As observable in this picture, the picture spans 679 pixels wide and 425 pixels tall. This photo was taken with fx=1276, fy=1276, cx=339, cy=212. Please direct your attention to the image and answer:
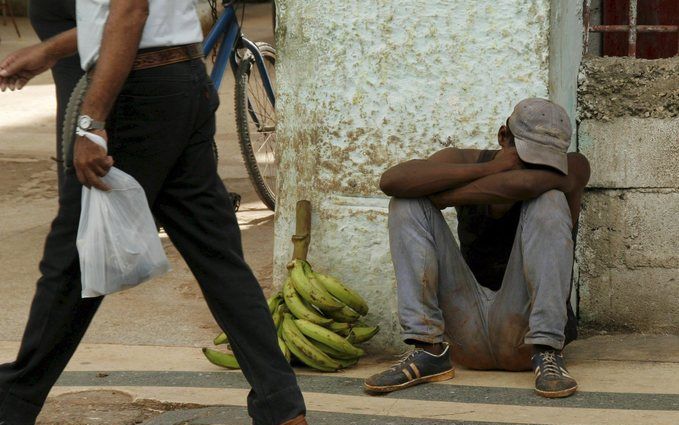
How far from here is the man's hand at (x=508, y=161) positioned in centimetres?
432

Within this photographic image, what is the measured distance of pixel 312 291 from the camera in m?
4.62

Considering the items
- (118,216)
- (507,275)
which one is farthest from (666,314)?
(118,216)

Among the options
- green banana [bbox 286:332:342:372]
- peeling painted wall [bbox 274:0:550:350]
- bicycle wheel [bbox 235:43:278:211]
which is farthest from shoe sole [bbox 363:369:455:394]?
bicycle wheel [bbox 235:43:278:211]

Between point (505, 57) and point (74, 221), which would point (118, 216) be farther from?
point (505, 57)

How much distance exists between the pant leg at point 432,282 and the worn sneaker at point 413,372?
6 centimetres

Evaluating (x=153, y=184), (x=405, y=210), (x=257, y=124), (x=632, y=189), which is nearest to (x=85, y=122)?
(x=153, y=184)

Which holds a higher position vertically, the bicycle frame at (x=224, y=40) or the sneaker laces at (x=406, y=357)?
the bicycle frame at (x=224, y=40)

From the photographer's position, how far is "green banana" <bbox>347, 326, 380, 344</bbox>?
4695 mm

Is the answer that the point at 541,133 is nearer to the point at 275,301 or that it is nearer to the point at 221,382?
the point at 275,301

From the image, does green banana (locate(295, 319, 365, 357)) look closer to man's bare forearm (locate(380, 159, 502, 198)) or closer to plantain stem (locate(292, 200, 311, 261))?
plantain stem (locate(292, 200, 311, 261))

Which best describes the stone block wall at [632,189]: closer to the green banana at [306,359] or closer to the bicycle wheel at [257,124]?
the green banana at [306,359]

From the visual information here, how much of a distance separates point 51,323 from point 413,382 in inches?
53.3

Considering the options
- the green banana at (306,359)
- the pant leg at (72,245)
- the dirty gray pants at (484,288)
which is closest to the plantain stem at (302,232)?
the green banana at (306,359)

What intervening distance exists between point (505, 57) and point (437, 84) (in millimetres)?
268
